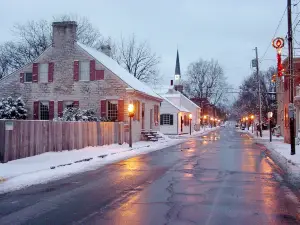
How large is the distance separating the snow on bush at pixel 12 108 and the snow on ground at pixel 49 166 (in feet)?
34.1

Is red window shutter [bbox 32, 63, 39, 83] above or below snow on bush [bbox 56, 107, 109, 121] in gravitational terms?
above

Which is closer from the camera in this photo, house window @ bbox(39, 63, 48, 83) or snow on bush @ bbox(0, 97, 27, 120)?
snow on bush @ bbox(0, 97, 27, 120)

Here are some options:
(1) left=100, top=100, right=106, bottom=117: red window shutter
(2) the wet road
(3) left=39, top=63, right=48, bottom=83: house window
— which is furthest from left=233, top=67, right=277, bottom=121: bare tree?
(2) the wet road

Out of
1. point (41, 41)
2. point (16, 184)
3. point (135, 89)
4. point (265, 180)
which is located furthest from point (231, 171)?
point (41, 41)

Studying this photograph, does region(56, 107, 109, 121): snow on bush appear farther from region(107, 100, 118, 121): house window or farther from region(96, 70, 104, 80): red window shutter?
region(96, 70, 104, 80): red window shutter

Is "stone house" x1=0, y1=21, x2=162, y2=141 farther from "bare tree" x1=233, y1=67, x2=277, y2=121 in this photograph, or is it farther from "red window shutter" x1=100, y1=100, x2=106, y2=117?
"bare tree" x1=233, y1=67, x2=277, y2=121

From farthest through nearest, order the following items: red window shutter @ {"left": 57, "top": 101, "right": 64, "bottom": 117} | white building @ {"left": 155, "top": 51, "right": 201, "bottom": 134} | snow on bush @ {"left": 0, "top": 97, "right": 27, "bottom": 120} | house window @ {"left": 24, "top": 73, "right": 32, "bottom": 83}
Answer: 1. white building @ {"left": 155, "top": 51, "right": 201, "bottom": 134}
2. house window @ {"left": 24, "top": 73, "right": 32, "bottom": 83}
3. red window shutter @ {"left": 57, "top": 101, "right": 64, "bottom": 117}
4. snow on bush @ {"left": 0, "top": 97, "right": 27, "bottom": 120}

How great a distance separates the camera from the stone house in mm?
31547

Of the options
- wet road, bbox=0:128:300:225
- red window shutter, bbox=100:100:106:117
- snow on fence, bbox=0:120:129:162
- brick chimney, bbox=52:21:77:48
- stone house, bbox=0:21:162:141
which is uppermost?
brick chimney, bbox=52:21:77:48

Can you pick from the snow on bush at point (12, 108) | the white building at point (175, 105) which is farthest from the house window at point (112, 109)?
the white building at point (175, 105)

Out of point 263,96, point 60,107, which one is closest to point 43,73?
point 60,107

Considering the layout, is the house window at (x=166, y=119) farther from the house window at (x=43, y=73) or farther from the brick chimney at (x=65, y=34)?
the brick chimney at (x=65, y=34)

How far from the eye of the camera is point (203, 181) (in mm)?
12008

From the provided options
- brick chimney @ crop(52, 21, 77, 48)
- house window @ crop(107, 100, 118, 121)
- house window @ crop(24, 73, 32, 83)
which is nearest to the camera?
house window @ crop(107, 100, 118, 121)
